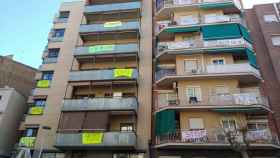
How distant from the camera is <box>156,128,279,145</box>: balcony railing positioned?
55.2 ft

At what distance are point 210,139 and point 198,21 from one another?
486 inches

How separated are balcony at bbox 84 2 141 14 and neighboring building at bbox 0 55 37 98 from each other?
603 inches

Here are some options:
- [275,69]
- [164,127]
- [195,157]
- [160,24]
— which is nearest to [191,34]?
[160,24]

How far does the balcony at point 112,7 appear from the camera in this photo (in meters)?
25.9

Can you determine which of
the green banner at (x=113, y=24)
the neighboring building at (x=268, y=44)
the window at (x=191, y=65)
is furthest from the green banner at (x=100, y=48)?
the neighboring building at (x=268, y=44)

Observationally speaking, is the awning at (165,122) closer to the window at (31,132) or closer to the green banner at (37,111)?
the green banner at (37,111)

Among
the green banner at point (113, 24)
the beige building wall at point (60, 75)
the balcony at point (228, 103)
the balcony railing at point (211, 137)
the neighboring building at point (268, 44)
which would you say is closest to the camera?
the balcony railing at point (211, 137)

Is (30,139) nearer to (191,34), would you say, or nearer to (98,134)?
(98,134)

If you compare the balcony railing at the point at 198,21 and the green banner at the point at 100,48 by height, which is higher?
the balcony railing at the point at 198,21

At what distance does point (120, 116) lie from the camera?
2103cm

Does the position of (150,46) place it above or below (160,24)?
below

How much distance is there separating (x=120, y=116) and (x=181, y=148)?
6.27 metres

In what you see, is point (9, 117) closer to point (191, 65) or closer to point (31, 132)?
point (31, 132)

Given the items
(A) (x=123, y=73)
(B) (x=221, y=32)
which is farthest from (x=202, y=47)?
(A) (x=123, y=73)
